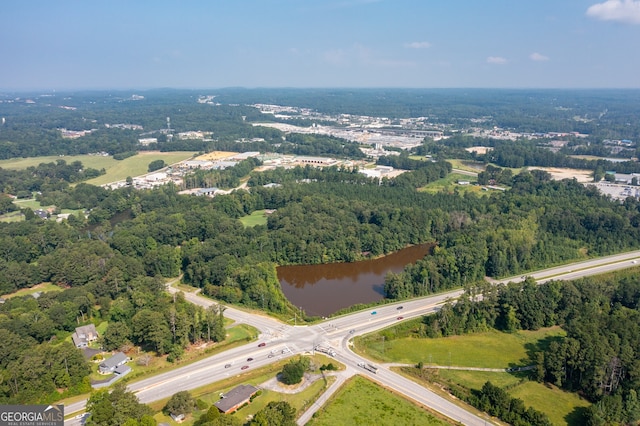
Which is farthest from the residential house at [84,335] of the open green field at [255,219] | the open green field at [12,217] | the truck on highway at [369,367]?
the open green field at [12,217]

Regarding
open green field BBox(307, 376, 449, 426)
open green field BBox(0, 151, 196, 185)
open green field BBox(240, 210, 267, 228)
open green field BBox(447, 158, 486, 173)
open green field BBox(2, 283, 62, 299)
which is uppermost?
open green field BBox(447, 158, 486, 173)

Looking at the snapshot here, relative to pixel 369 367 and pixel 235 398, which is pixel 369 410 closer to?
pixel 369 367

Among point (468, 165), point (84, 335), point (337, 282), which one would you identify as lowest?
point (337, 282)

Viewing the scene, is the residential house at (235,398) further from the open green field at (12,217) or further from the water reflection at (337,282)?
the open green field at (12,217)

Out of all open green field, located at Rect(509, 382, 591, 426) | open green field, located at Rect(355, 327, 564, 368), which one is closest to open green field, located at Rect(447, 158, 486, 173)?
open green field, located at Rect(355, 327, 564, 368)

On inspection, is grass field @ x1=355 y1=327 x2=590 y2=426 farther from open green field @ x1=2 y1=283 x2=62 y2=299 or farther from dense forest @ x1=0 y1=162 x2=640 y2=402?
open green field @ x1=2 y1=283 x2=62 y2=299

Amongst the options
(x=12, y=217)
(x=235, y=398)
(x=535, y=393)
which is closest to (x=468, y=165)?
(x=535, y=393)
